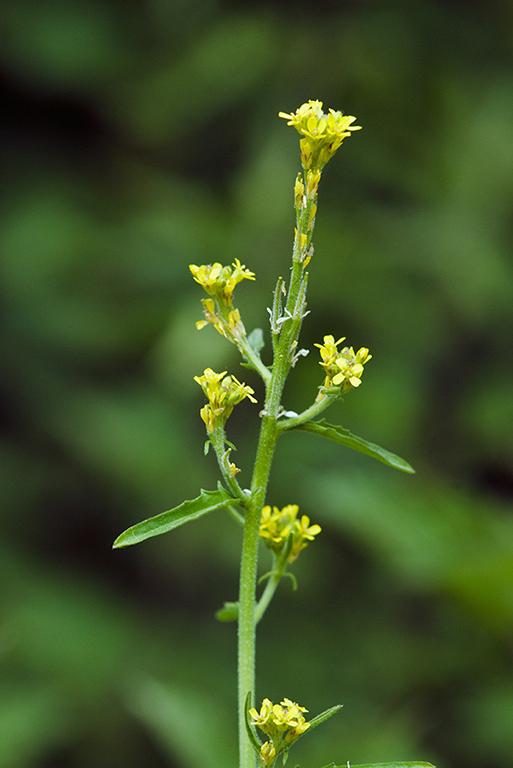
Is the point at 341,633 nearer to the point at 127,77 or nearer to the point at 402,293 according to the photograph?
the point at 402,293

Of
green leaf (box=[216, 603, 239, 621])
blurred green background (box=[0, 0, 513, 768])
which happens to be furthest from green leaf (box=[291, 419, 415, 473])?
blurred green background (box=[0, 0, 513, 768])

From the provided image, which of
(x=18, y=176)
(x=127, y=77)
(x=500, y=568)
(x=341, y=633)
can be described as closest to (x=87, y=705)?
(x=341, y=633)

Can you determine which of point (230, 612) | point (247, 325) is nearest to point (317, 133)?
point (230, 612)

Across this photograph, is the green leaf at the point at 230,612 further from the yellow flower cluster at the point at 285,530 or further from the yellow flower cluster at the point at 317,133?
the yellow flower cluster at the point at 317,133

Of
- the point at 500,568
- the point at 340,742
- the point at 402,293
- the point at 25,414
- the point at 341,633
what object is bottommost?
the point at 340,742

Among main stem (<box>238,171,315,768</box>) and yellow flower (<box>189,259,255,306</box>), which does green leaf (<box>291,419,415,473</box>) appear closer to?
main stem (<box>238,171,315,768</box>)

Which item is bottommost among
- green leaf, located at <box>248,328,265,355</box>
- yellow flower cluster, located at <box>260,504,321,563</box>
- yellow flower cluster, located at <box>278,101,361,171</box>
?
yellow flower cluster, located at <box>260,504,321,563</box>
